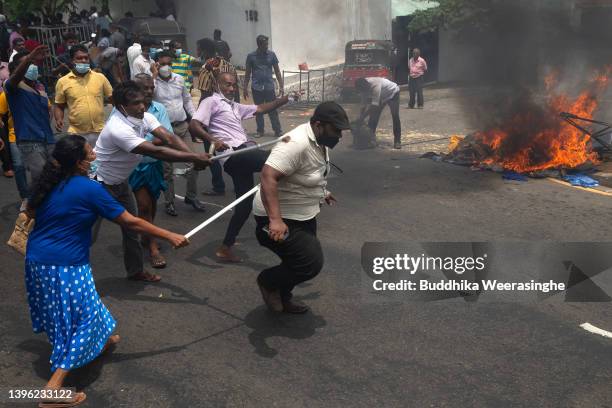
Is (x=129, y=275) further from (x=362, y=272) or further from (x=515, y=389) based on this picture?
(x=515, y=389)

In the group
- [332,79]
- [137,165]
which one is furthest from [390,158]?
[332,79]

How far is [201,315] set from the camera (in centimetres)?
527

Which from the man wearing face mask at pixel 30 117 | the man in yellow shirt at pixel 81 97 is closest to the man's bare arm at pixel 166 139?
the man in yellow shirt at pixel 81 97

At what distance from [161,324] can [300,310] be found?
1063 mm

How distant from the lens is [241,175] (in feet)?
21.1

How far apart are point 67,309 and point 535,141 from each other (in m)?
8.07

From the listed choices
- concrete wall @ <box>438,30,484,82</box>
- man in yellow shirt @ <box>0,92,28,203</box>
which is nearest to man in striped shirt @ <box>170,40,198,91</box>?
man in yellow shirt @ <box>0,92,28,203</box>

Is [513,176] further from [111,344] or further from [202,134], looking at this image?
[111,344]

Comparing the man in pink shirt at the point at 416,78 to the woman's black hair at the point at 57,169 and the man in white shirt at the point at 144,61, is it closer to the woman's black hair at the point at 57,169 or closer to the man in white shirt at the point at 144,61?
the man in white shirt at the point at 144,61

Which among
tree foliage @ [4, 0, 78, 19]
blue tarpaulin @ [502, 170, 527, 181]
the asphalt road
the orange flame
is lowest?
the asphalt road

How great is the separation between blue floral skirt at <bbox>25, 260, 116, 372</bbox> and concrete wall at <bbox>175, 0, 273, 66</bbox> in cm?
1600

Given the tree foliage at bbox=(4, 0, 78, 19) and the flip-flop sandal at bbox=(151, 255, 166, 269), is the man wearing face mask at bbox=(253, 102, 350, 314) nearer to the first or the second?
the flip-flop sandal at bbox=(151, 255, 166, 269)

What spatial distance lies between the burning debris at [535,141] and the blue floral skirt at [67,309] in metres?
7.19

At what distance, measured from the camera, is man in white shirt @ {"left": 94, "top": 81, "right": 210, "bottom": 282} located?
5.27 m
